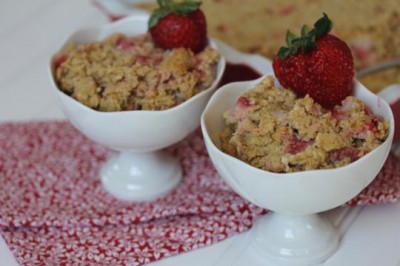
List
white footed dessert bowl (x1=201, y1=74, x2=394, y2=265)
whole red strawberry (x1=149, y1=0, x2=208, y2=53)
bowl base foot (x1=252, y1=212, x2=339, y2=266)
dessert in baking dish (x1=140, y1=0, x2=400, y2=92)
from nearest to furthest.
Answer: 1. white footed dessert bowl (x1=201, y1=74, x2=394, y2=265)
2. bowl base foot (x1=252, y1=212, x2=339, y2=266)
3. whole red strawberry (x1=149, y1=0, x2=208, y2=53)
4. dessert in baking dish (x1=140, y1=0, x2=400, y2=92)

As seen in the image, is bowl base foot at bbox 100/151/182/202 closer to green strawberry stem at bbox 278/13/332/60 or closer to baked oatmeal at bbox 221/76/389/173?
baked oatmeal at bbox 221/76/389/173

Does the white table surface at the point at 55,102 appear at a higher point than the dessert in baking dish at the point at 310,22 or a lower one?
lower

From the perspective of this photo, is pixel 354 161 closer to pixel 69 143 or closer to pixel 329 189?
pixel 329 189

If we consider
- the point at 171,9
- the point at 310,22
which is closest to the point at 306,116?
the point at 171,9

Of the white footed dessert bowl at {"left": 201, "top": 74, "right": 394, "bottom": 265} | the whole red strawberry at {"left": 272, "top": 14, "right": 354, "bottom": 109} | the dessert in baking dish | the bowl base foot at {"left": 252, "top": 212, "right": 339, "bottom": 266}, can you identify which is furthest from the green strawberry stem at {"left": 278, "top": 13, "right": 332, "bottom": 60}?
the dessert in baking dish

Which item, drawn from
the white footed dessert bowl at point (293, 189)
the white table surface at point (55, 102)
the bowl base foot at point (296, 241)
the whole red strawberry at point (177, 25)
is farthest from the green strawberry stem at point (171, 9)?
the bowl base foot at point (296, 241)

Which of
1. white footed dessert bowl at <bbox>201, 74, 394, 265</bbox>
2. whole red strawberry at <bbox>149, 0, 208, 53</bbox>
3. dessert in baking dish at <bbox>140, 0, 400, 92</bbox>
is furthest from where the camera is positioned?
dessert in baking dish at <bbox>140, 0, 400, 92</bbox>

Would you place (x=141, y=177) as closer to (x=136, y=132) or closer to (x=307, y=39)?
(x=136, y=132)

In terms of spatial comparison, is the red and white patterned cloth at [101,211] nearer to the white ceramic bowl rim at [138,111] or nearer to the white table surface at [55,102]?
the white table surface at [55,102]
